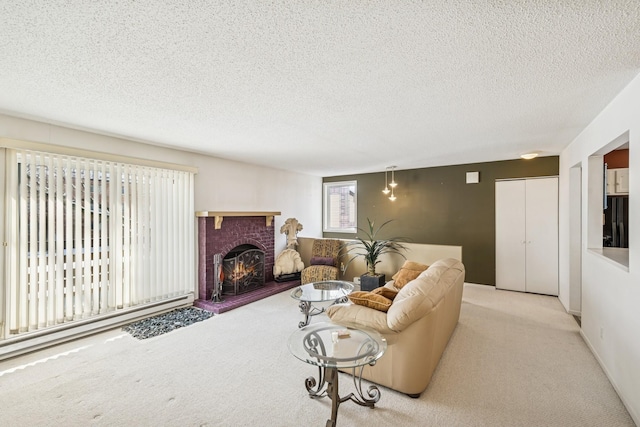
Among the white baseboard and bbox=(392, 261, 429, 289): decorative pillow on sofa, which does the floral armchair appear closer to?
bbox=(392, 261, 429, 289): decorative pillow on sofa

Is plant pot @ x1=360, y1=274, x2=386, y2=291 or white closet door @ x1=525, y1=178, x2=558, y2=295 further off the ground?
white closet door @ x1=525, y1=178, x2=558, y2=295

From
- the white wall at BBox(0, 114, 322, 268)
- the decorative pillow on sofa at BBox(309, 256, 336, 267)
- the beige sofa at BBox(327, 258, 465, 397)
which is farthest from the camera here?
the decorative pillow on sofa at BBox(309, 256, 336, 267)

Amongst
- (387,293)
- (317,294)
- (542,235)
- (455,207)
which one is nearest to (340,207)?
(455,207)

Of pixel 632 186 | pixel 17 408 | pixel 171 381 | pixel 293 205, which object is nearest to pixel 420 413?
pixel 171 381

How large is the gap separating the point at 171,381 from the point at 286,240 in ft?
12.8

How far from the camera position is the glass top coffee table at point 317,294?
132 inches

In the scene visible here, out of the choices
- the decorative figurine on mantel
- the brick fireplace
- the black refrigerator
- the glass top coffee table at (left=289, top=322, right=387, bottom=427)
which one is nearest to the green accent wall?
the black refrigerator

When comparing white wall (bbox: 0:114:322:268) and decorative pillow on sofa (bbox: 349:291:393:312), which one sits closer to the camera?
decorative pillow on sofa (bbox: 349:291:393:312)

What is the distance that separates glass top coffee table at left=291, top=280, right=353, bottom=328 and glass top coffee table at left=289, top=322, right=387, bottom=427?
1052 millimetres

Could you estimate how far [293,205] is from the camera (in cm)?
645

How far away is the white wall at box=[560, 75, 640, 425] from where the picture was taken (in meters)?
1.92

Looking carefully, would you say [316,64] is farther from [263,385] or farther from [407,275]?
[407,275]

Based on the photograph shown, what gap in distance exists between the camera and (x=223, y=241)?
459 cm

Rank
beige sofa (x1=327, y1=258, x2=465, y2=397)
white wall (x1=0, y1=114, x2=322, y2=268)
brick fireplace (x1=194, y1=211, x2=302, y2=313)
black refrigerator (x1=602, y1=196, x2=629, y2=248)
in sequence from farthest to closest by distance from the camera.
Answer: brick fireplace (x1=194, y1=211, x2=302, y2=313) → black refrigerator (x1=602, y1=196, x2=629, y2=248) → white wall (x1=0, y1=114, x2=322, y2=268) → beige sofa (x1=327, y1=258, x2=465, y2=397)
